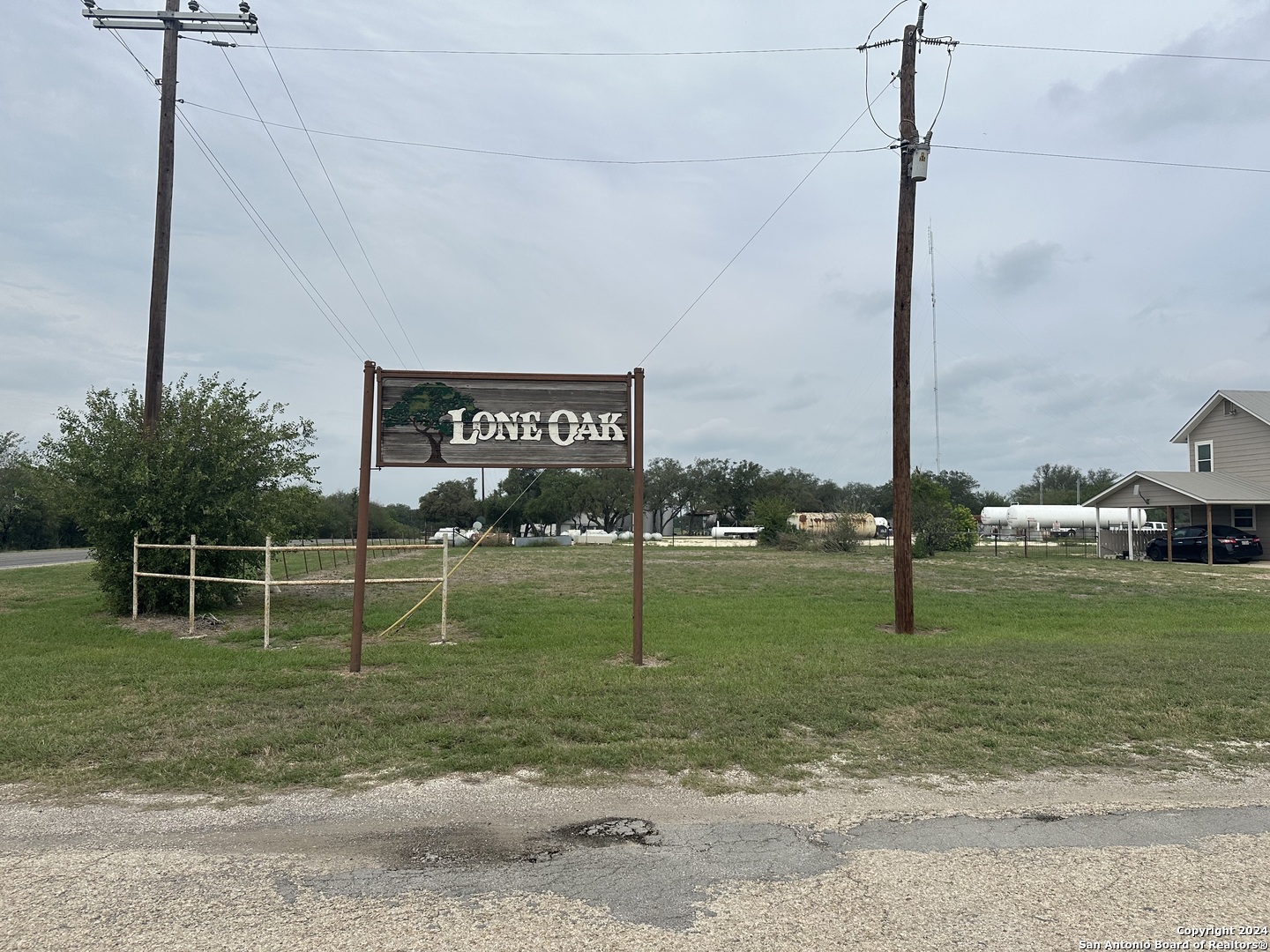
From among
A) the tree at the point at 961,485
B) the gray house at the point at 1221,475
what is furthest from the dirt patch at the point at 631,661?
the tree at the point at 961,485

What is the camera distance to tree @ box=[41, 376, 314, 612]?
44.5 ft

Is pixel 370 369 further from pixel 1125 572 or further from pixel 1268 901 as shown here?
pixel 1125 572

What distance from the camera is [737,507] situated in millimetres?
87688

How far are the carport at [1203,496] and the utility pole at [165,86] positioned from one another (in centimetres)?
3165

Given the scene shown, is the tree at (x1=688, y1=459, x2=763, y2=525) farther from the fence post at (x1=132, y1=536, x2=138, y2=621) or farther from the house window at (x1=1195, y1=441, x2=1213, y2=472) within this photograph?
the fence post at (x1=132, y1=536, x2=138, y2=621)

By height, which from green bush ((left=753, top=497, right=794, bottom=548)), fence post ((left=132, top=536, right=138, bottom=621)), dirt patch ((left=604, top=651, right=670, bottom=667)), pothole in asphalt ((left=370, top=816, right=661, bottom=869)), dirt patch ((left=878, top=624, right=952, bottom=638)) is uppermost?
green bush ((left=753, top=497, right=794, bottom=548))

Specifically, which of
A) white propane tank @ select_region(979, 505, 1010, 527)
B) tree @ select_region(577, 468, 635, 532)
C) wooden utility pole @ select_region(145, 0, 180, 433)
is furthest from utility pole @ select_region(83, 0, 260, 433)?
white propane tank @ select_region(979, 505, 1010, 527)

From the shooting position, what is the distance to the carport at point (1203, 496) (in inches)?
1170

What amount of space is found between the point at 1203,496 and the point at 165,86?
32779 mm

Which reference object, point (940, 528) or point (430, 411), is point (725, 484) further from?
point (430, 411)

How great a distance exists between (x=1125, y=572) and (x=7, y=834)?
27470 mm

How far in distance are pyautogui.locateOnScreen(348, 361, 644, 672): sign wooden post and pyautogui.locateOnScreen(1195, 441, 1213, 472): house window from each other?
3366 centimetres

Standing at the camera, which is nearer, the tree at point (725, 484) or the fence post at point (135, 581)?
the fence post at point (135, 581)

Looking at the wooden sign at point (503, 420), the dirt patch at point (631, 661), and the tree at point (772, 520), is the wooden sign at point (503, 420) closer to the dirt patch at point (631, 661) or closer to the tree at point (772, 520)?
the dirt patch at point (631, 661)
